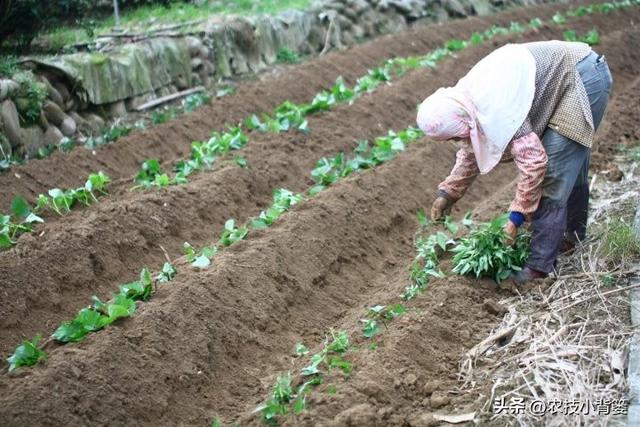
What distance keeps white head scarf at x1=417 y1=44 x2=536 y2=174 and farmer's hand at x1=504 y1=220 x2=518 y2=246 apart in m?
0.39

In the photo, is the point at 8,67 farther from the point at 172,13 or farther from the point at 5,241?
the point at 172,13

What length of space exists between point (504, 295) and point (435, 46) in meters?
8.45

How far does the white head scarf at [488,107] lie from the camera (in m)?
4.67

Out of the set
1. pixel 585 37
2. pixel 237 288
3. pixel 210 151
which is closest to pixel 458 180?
pixel 237 288

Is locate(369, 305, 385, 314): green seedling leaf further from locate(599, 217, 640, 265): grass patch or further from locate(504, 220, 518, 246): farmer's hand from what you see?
locate(599, 217, 640, 265): grass patch

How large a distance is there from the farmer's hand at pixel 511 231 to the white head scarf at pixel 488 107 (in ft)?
1.27

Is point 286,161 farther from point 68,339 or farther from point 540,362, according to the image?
point 540,362

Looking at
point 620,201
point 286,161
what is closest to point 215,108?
point 286,161

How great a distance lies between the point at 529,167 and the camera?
15.6ft

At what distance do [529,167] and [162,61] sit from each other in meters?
5.94

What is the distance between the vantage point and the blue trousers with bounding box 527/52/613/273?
4.84 m

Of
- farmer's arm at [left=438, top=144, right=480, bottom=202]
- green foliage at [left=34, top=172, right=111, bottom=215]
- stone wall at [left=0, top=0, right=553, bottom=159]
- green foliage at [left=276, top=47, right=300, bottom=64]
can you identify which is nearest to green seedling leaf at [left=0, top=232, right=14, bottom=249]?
green foliage at [left=34, top=172, right=111, bottom=215]

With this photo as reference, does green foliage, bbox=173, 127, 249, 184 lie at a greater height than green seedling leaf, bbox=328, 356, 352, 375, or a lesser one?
lesser

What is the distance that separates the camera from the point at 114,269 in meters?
6.03
